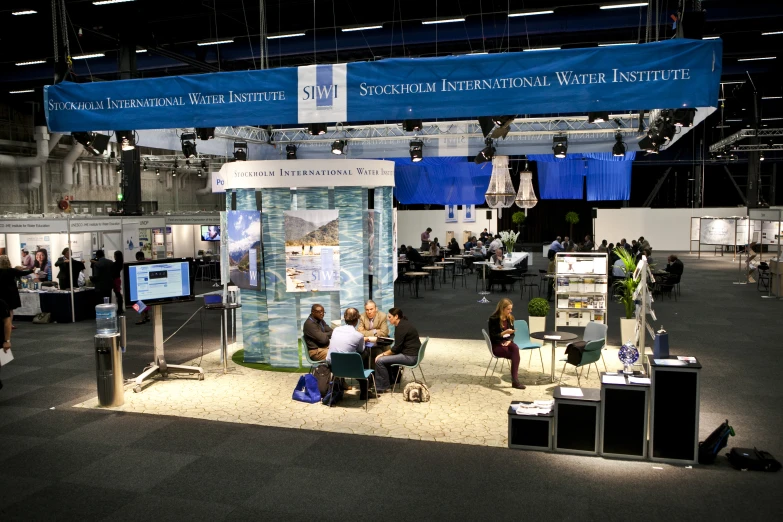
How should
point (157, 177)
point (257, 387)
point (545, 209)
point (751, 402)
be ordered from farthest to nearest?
point (545, 209) < point (157, 177) < point (257, 387) < point (751, 402)

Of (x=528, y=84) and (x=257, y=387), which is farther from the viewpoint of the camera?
(x=257, y=387)

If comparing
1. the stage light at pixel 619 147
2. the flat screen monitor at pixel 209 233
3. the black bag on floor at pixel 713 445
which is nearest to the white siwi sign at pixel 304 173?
the black bag on floor at pixel 713 445

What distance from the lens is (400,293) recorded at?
1611 cm

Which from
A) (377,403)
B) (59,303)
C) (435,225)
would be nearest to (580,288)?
(377,403)

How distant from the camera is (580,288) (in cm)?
974

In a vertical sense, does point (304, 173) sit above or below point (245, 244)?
above

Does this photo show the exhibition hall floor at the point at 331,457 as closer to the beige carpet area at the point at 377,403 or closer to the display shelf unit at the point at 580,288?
the beige carpet area at the point at 377,403

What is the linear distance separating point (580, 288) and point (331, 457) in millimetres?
5774

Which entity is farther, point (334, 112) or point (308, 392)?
point (308, 392)

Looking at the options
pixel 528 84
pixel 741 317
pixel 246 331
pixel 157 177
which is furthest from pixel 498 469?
pixel 157 177

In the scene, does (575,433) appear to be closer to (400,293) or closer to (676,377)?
(676,377)

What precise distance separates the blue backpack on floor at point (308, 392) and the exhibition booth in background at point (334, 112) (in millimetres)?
197

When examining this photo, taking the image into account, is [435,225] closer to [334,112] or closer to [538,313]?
[538,313]

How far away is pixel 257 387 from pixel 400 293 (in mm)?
8912
